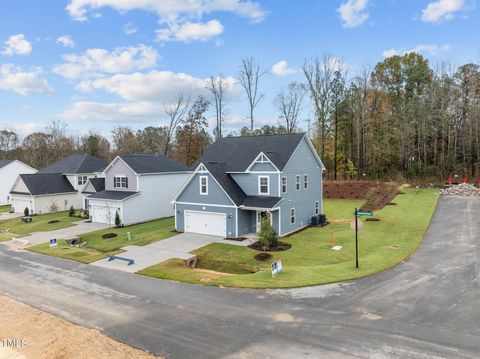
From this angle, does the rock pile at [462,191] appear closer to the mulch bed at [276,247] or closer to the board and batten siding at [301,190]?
the board and batten siding at [301,190]

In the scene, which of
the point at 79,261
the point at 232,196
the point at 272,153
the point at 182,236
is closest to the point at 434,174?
the point at 272,153

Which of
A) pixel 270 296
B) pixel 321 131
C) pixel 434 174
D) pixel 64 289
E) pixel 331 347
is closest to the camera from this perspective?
pixel 331 347

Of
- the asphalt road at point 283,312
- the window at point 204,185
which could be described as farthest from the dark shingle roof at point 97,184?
the asphalt road at point 283,312

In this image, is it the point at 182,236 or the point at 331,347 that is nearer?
the point at 331,347

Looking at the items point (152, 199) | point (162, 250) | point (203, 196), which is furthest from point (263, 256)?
point (152, 199)

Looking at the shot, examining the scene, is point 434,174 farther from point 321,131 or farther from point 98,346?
point 98,346

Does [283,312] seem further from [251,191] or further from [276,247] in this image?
[251,191]

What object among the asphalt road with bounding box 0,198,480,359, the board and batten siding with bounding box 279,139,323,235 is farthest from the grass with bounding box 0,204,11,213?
the board and batten siding with bounding box 279,139,323,235
